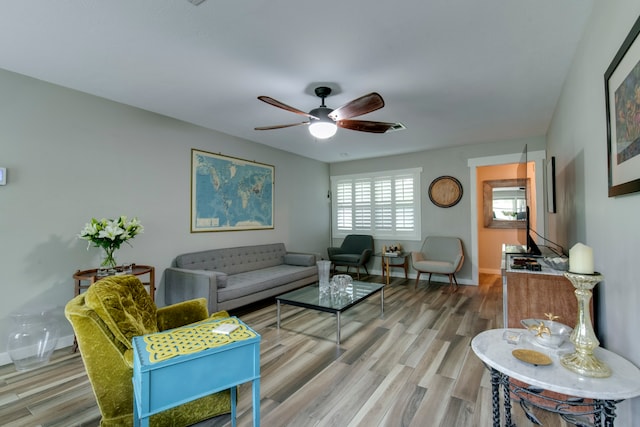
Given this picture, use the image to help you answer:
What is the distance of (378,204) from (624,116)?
501 cm

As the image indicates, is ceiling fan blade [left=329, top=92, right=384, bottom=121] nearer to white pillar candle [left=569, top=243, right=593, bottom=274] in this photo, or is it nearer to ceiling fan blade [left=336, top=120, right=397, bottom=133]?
ceiling fan blade [left=336, top=120, right=397, bottom=133]

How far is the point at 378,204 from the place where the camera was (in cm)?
633

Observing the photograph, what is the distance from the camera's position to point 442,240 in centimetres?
548

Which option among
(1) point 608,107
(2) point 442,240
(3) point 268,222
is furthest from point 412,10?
(2) point 442,240

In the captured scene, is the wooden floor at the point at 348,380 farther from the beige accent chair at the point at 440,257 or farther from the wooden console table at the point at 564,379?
the beige accent chair at the point at 440,257

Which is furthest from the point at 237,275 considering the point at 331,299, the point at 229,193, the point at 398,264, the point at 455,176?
the point at 455,176

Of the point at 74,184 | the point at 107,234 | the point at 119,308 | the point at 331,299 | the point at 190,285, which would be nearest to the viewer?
the point at 119,308

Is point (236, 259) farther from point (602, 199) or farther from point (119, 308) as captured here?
point (602, 199)

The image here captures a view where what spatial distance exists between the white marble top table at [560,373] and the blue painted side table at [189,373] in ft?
3.66

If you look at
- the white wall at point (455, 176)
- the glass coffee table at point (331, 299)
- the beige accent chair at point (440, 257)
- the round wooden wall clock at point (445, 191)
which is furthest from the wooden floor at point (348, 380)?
the round wooden wall clock at point (445, 191)

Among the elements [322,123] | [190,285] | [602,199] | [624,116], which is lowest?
[190,285]

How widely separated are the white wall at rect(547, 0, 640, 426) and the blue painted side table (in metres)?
1.70

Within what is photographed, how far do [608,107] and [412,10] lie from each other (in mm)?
1235

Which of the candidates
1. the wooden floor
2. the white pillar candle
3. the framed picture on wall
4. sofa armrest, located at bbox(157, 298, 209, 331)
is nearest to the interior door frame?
the wooden floor
